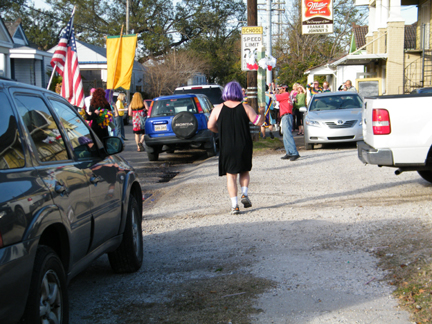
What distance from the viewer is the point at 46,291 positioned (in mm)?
3152

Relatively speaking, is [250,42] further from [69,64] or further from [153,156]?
[69,64]

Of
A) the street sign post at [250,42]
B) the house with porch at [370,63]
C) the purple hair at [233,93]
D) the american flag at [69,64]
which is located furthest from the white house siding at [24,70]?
the purple hair at [233,93]

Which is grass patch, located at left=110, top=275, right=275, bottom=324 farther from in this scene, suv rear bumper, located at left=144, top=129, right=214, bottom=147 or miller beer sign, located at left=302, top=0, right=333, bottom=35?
miller beer sign, located at left=302, top=0, right=333, bottom=35

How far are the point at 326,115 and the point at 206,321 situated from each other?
1235cm

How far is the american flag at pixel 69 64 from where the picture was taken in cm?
1003

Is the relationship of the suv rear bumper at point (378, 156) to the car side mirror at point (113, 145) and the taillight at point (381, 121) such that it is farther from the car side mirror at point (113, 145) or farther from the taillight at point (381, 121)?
the car side mirror at point (113, 145)

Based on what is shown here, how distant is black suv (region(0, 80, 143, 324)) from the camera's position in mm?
2840

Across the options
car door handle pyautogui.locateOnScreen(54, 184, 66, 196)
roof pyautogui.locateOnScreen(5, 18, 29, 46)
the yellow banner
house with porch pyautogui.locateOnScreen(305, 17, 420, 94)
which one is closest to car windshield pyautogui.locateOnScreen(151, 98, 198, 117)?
the yellow banner

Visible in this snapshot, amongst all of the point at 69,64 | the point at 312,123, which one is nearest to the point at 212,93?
the point at 312,123

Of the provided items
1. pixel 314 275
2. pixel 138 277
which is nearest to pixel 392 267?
pixel 314 275

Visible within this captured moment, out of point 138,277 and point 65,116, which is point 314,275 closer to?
point 138,277

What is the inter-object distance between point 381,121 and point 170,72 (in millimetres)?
46605

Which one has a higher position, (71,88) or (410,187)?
(71,88)

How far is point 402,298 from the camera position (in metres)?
4.18
